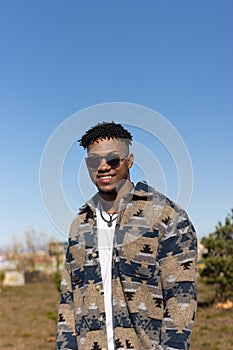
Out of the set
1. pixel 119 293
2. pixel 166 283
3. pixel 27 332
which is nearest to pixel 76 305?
pixel 119 293

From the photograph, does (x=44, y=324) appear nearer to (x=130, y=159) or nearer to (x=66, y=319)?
(x=66, y=319)

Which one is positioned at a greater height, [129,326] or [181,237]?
[181,237]

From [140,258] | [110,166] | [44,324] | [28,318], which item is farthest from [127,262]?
[28,318]

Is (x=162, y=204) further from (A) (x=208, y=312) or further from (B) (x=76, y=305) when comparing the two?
(A) (x=208, y=312)

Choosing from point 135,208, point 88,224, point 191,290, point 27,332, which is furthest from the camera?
point 27,332

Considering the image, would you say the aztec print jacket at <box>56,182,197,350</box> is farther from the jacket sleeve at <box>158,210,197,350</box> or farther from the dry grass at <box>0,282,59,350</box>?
the dry grass at <box>0,282,59,350</box>

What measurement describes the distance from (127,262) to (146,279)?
0.09 m

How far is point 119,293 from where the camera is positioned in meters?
1.84

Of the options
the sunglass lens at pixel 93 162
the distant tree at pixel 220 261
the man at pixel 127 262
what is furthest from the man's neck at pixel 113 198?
the distant tree at pixel 220 261

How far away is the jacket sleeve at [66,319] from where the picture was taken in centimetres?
205

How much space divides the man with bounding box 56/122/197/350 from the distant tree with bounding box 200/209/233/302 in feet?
27.2

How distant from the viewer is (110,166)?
186cm

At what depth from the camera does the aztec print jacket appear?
5.76 feet

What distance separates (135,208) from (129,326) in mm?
417
